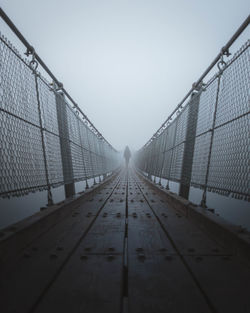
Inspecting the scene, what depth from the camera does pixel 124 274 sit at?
1272mm

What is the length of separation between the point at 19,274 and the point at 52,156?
2.45 meters

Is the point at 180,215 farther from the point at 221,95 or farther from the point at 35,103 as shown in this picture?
the point at 35,103

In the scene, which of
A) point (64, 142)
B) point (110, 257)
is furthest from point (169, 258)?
point (64, 142)

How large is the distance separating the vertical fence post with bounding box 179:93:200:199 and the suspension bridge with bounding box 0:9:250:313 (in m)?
0.04

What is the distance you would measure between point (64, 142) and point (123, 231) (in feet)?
9.28

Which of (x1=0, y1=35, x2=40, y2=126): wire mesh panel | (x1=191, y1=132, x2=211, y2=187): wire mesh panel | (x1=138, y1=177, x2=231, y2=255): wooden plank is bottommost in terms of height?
(x1=138, y1=177, x2=231, y2=255): wooden plank

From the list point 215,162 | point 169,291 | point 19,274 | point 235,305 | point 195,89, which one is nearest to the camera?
point 235,305

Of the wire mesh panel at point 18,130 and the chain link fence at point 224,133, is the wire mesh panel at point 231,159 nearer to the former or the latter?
the chain link fence at point 224,133

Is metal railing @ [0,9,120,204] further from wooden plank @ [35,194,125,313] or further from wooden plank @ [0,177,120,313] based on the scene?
wooden plank @ [35,194,125,313]

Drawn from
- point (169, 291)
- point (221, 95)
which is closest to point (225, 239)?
point (169, 291)

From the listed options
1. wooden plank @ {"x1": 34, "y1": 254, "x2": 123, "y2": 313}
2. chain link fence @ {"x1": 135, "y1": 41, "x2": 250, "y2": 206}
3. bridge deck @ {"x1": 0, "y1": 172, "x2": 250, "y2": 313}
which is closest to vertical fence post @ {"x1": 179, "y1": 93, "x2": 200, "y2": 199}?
chain link fence @ {"x1": 135, "y1": 41, "x2": 250, "y2": 206}

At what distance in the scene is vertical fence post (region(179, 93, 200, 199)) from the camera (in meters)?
3.77

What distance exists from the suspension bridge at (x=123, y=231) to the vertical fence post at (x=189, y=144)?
4cm

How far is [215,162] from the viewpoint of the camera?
2742 mm
